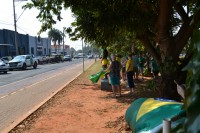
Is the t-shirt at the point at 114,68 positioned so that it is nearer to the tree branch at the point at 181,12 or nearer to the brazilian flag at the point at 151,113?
the tree branch at the point at 181,12

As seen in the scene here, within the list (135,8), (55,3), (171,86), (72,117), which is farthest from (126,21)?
(72,117)

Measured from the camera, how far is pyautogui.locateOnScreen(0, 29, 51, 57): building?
168 ft

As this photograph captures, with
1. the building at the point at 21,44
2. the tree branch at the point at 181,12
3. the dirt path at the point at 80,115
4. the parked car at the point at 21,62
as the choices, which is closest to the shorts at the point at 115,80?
the dirt path at the point at 80,115

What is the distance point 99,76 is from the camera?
608 inches

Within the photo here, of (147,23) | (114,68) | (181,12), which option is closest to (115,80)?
(114,68)

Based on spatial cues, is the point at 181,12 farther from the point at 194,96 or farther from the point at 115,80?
the point at 194,96

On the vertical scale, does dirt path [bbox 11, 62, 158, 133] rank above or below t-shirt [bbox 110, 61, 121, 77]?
below

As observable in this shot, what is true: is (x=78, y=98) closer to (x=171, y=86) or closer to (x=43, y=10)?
(x=43, y=10)

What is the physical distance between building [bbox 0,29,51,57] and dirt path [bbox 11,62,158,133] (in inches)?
1539

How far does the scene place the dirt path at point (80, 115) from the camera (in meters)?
7.38

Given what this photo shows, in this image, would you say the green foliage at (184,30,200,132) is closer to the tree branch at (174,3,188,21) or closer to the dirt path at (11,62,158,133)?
the dirt path at (11,62,158,133)

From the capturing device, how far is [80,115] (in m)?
8.77

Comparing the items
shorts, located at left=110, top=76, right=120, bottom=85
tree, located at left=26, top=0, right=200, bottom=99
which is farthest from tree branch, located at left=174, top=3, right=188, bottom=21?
shorts, located at left=110, top=76, right=120, bottom=85

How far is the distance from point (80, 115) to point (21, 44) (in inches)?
2151
